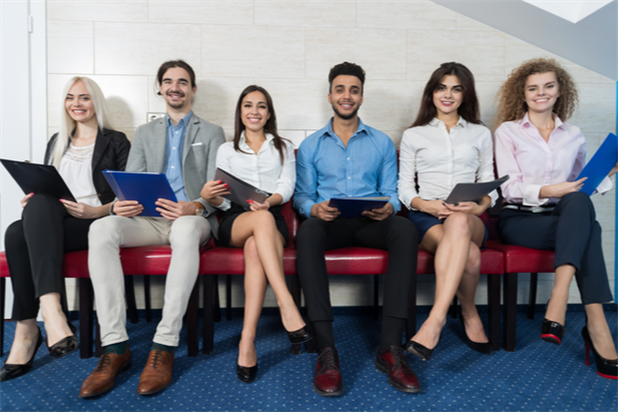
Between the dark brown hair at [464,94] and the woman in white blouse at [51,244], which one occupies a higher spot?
the dark brown hair at [464,94]

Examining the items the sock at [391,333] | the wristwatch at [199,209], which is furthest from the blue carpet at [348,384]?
the wristwatch at [199,209]

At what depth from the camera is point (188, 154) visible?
2029 millimetres

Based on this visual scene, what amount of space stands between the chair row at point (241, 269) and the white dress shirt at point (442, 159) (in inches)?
14.0

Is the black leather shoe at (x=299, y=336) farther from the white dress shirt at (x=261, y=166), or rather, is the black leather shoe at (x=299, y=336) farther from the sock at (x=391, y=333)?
the white dress shirt at (x=261, y=166)

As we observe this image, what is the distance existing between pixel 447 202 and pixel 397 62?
46.8 inches

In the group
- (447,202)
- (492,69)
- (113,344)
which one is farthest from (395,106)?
(113,344)

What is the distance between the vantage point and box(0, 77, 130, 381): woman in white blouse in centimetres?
145

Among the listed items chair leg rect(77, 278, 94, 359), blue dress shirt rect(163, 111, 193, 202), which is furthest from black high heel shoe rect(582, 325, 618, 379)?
chair leg rect(77, 278, 94, 359)

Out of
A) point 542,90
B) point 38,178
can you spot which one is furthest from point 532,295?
point 38,178

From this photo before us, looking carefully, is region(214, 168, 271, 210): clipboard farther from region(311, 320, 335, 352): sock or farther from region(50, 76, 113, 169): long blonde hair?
region(50, 76, 113, 169): long blonde hair

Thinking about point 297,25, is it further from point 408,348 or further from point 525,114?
point 408,348

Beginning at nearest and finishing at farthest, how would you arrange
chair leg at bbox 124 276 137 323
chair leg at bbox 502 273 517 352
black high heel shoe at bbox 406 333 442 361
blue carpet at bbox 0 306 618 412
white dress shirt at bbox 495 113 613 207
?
1. blue carpet at bbox 0 306 618 412
2. black high heel shoe at bbox 406 333 442 361
3. chair leg at bbox 502 273 517 352
4. white dress shirt at bbox 495 113 613 207
5. chair leg at bbox 124 276 137 323

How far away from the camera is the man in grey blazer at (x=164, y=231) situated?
1.46 m

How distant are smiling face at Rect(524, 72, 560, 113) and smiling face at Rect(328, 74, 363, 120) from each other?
2.88 feet
